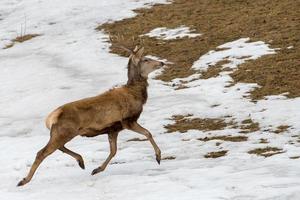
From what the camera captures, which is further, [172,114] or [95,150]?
[172,114]

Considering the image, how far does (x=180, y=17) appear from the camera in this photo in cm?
2722

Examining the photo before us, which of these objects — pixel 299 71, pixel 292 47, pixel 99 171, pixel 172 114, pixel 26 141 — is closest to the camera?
pixel 99 171

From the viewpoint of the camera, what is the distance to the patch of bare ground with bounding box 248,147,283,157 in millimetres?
11457

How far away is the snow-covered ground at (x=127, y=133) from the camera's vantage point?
9.72 metres

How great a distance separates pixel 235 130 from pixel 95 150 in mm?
3141

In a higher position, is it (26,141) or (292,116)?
(292,116)

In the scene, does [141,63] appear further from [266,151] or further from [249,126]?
[249,126]

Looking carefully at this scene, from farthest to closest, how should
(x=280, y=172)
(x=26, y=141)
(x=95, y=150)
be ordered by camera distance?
(x=26, y=141) → (x=95, y=150) → (x=280, y=172)

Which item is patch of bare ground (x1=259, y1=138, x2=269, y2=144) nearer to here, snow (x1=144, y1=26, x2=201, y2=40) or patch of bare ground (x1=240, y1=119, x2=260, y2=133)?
patch of bare ground (x1=240, y1=119, x2=260, y2=133)

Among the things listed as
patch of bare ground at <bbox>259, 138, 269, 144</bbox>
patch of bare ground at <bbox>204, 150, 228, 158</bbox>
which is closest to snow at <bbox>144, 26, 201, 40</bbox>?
patch of bare ground at <bbox>259, 138, 269, 144</bbox>

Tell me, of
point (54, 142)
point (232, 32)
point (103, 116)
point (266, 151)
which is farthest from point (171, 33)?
point (54, 142)

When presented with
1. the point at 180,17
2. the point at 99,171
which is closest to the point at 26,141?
the point at 99,171

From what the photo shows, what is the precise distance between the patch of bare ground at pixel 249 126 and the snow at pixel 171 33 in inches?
408

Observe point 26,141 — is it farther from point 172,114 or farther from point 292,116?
point 292,116
